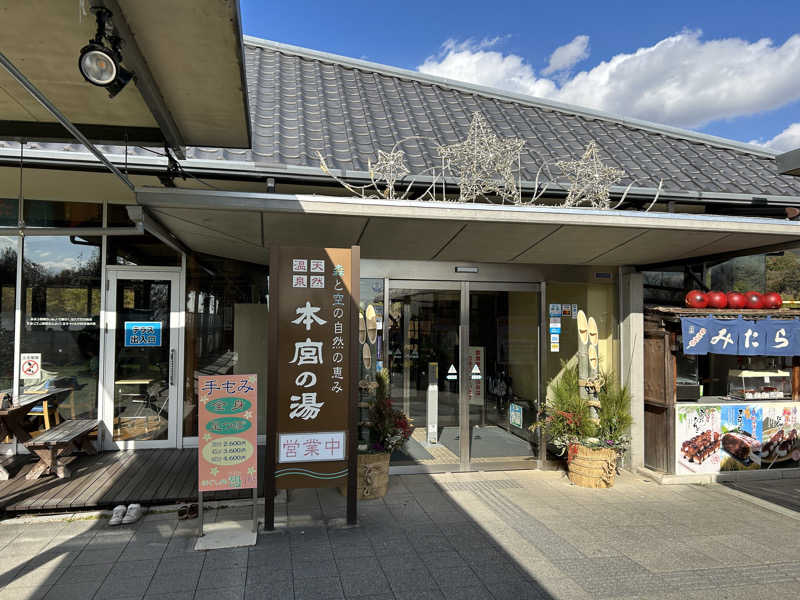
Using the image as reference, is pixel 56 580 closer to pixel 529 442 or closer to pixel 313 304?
pixel 313 304

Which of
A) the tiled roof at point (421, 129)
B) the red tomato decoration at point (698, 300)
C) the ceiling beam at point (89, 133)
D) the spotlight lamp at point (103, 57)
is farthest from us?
the tiled roof at point (421, 129)

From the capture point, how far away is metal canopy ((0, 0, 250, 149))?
2801 mm

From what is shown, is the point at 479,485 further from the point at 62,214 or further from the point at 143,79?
the point at 62,214

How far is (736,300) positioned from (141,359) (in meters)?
7.67

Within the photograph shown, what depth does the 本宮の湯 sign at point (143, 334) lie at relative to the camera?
682 cm

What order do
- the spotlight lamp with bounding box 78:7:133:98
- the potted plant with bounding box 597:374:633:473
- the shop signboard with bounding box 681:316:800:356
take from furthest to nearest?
the shop signboard with bounding box 681:316:800:356 → the potted plant with bounding box 597:374:633:473 → the spotlight lamp with bounding box 78:7:133:98

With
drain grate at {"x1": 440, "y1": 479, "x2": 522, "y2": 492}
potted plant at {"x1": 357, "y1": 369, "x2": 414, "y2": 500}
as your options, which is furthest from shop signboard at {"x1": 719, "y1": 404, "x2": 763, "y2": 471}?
potted plant at {"x1": 357, "y1": 369, "x2": 414, "y2": 500}

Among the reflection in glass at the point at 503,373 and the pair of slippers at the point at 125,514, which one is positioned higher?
the reflection in glass at the point at 503,373

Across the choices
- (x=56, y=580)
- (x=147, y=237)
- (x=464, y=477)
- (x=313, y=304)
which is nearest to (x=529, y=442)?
(x=464, y=477)

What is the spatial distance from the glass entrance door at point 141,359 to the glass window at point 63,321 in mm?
201

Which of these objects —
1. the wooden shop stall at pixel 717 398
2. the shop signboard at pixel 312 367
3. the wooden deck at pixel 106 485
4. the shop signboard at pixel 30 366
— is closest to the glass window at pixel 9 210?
the shop signboard at pixel 30 366

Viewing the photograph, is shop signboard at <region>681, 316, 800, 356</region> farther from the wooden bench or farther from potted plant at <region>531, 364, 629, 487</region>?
the wooden bench

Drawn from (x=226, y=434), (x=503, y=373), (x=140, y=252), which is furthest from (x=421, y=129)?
(x=226, y=434)

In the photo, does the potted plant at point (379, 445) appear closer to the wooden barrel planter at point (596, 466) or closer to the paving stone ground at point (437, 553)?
the paving stone ground at point (437, 553)
